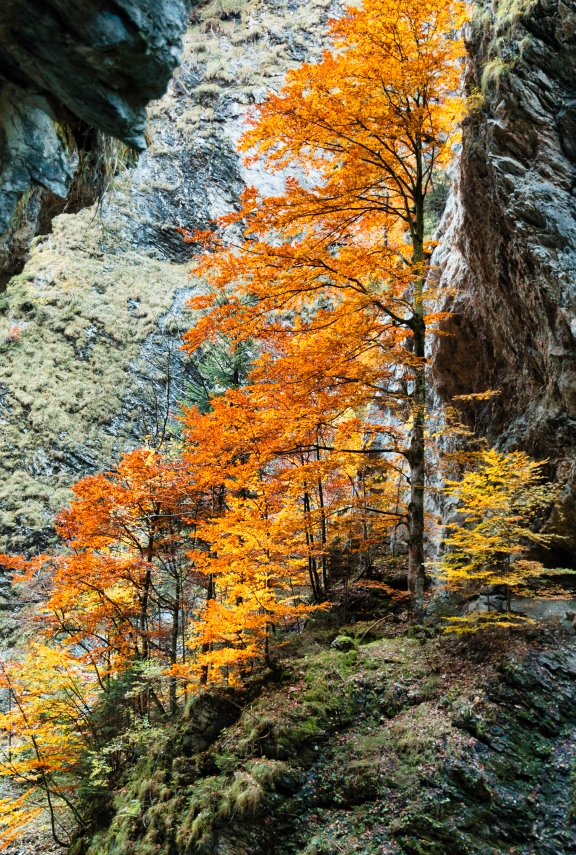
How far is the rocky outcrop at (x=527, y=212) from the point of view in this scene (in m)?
7.93

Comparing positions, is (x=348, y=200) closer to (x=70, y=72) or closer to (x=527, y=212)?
(x=527, y=212)

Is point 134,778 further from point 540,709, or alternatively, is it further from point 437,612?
point 540,709

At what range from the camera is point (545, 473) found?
8.26 m

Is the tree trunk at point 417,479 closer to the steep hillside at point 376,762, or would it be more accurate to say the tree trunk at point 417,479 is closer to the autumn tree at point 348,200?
the autumn tree at point 348,200

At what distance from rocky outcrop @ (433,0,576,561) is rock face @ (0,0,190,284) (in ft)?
19.7

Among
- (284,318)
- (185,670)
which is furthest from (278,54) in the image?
(185,670)

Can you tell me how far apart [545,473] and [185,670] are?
652 cm

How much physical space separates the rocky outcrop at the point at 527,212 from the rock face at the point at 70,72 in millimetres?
6003

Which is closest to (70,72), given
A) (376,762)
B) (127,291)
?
(376,762)

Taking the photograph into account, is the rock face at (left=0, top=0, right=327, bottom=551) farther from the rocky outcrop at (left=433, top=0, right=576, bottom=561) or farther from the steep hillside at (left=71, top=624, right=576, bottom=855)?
the steep hillside at (left=71, top=624, right=576, bottom=855)

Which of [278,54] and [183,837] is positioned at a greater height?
[278,54]

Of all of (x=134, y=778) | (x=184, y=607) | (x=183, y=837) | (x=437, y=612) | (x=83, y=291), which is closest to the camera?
(x=183, y=837)

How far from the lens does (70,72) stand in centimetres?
473

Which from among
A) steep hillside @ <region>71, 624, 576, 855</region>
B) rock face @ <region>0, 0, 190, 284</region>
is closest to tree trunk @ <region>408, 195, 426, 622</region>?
steep hillside @ <region>71, 624, 576, 855</region>
